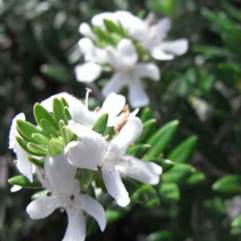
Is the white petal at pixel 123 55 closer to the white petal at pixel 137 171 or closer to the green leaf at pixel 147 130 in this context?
the green leaf at pixel 147 130

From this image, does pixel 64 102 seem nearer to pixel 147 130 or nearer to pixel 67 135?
pixel 67 135

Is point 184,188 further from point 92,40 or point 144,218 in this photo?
point 144,218

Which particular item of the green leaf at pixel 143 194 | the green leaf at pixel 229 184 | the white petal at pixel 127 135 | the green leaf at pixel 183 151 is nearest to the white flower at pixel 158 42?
the green leaf at pixel 183 151

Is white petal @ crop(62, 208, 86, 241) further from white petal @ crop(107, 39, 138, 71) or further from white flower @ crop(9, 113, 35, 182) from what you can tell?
white petal @ crop(107, 39, 138, 71)

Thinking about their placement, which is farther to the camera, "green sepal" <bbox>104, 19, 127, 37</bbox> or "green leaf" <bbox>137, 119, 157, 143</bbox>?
"green sepal" <bbox>104, 19, 127, 37</bbox>

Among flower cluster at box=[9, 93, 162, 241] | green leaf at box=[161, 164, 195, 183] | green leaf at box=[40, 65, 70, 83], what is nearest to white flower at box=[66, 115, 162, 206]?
flower cluster at box=[9, 93, 162, 241]

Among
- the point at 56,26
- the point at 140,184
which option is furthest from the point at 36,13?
the point at 140,184

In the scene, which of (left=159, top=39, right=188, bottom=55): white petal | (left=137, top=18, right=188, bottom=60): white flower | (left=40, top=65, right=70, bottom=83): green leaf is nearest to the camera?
(left=137, top=18, right=188, bottom=60): white flower
